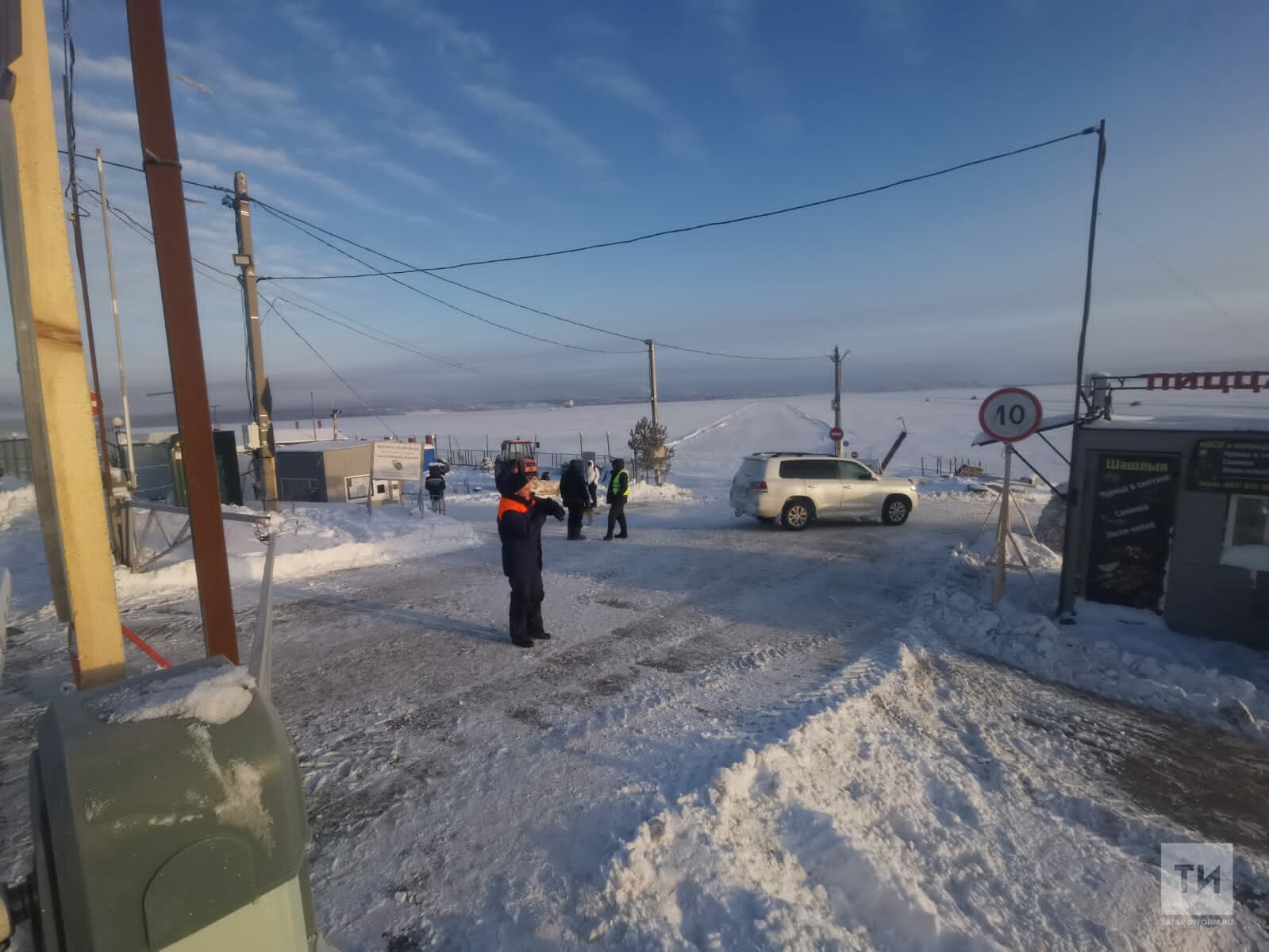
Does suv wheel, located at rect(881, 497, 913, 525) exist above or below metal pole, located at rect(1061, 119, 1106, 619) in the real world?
below

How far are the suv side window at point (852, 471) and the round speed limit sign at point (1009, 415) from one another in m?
6.74

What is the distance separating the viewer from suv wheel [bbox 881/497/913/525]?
46.6ft

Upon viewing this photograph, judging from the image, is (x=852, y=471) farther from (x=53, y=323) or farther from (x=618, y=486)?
(x=53, y=323)

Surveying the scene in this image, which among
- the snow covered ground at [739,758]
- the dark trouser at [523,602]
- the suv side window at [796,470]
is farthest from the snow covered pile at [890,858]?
the suv side window at [796,470]

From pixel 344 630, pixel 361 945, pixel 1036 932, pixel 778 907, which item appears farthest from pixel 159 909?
pixel 344 630

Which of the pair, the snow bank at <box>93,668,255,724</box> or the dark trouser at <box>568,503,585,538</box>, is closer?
the snow bank at <box>93,668,255,724</box>

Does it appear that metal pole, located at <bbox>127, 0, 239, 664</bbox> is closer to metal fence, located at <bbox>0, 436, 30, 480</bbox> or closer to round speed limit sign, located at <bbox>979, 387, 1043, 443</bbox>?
A: round speed limit sign, located at <bbox>979, 387, 1043, 443</bbox>

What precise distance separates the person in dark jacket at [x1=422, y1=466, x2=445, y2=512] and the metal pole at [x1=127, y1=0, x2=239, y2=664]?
13.7 metres

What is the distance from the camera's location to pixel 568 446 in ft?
199

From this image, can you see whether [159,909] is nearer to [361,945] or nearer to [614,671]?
[361,945]

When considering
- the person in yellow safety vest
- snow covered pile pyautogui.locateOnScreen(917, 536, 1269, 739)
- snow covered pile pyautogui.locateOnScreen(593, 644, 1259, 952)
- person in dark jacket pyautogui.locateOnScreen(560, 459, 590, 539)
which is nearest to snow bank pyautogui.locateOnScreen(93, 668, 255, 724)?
snow covered pile pyautogui.locateOnScreen(593, 644, 1259, 952)
